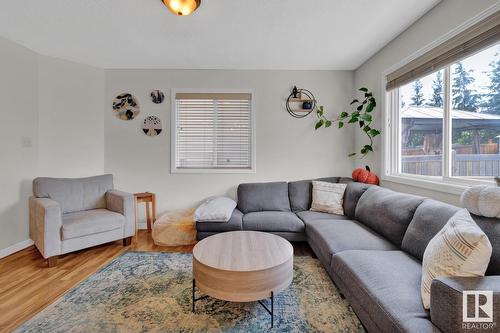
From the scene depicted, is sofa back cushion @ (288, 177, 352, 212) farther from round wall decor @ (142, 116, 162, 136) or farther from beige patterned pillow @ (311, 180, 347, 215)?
round wall decor @ (142, 116, 162, 136)

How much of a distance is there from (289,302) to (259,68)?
3098 mm

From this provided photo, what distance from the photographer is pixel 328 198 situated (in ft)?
10.1

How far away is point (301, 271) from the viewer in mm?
2324

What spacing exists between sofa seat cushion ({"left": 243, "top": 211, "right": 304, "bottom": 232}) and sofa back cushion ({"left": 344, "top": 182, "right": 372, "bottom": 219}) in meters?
0.62

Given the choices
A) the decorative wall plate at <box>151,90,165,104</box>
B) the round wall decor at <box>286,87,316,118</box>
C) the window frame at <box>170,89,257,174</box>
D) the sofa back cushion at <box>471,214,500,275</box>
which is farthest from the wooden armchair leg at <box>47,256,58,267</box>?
the sofa back cushion at <box>471,214,500,275</box>

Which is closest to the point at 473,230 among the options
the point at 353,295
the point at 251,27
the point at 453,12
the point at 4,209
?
the point at 353,295

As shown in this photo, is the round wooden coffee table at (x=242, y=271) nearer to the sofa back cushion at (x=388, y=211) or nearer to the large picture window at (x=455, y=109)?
the sofa back cushion at (x=388, y=211)

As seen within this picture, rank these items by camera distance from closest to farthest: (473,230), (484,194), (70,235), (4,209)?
1. (473,230)
2. (484,194)
3. (70,235)
4. (4,209)

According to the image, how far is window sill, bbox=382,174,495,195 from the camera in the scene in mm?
1882

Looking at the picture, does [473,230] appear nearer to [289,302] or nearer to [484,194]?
[484,194]

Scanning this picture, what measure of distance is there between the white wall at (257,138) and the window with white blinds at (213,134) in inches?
6.3

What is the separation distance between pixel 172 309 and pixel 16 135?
2884 millimetres

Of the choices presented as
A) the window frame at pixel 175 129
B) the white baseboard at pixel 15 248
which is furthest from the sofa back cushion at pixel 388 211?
the white baseboard at pixel 15 248

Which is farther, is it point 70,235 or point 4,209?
point 4,209
